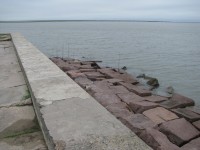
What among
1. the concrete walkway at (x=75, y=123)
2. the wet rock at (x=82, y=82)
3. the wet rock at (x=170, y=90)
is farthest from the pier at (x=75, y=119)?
the wet rock at (x=170, y=90)

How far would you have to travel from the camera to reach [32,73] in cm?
468

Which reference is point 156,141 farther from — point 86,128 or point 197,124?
point 197,124

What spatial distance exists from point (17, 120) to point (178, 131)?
2.26 metres

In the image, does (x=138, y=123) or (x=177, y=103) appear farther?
(x=177, y=103)

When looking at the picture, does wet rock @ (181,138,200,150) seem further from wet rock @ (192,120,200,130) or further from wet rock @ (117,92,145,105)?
wet rock @ (117,92,145,105)

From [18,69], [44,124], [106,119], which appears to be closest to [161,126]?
[106,119]

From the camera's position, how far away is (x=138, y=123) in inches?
154

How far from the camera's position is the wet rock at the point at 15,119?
295 cm

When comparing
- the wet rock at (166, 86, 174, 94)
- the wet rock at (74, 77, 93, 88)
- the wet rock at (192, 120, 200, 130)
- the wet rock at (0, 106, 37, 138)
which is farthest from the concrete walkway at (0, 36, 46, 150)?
the wet rock at (166, 86, 174, 94)

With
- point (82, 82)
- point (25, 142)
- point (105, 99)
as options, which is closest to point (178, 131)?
point (105, 99)

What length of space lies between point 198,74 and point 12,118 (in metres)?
12.5

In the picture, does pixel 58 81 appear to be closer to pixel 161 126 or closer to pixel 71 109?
pixel 71 109

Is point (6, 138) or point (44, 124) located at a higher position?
point (44, 124)

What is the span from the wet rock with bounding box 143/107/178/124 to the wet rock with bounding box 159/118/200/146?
197 mm
